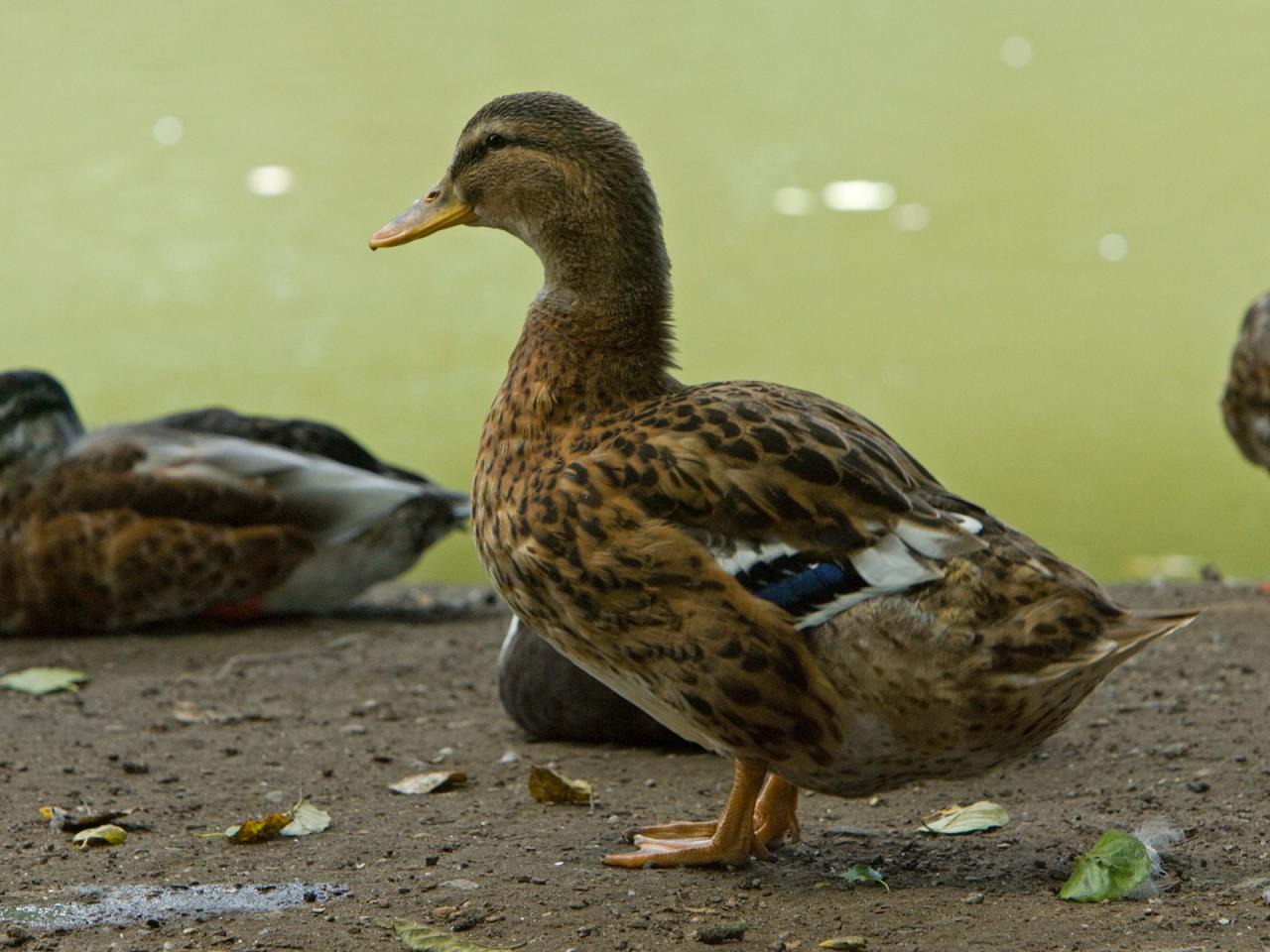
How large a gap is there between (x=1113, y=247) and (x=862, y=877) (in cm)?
1142

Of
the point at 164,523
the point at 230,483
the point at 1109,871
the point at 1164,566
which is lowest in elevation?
the point at 1109,871

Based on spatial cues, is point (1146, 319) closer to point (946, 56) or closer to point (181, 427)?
point (946, 56)

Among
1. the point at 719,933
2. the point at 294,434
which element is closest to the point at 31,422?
the point at 294,434

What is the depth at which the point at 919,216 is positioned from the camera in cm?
1464

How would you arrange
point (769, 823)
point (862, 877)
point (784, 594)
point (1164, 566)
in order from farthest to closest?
point (1164, 566) < point (769, 823) < point (862, 877) < point (784, 594)

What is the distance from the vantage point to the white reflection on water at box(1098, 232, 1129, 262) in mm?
13656

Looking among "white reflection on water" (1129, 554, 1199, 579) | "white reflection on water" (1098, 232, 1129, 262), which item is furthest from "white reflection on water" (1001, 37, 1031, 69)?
"white reflection on water" (1129, 554, 1199, 579)

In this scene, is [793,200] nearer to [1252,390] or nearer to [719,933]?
[1252,390]

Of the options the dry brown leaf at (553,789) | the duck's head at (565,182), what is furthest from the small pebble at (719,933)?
the duck's head at (565,182)

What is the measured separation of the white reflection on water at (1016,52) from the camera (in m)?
17.3

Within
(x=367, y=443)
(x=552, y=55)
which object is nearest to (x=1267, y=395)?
(x=367, y=443)

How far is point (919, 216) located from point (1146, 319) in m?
2.81

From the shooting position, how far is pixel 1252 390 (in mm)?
6742

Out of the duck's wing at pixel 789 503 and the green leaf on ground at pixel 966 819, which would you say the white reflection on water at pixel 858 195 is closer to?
the green leaf on ground at pixel 966 819
